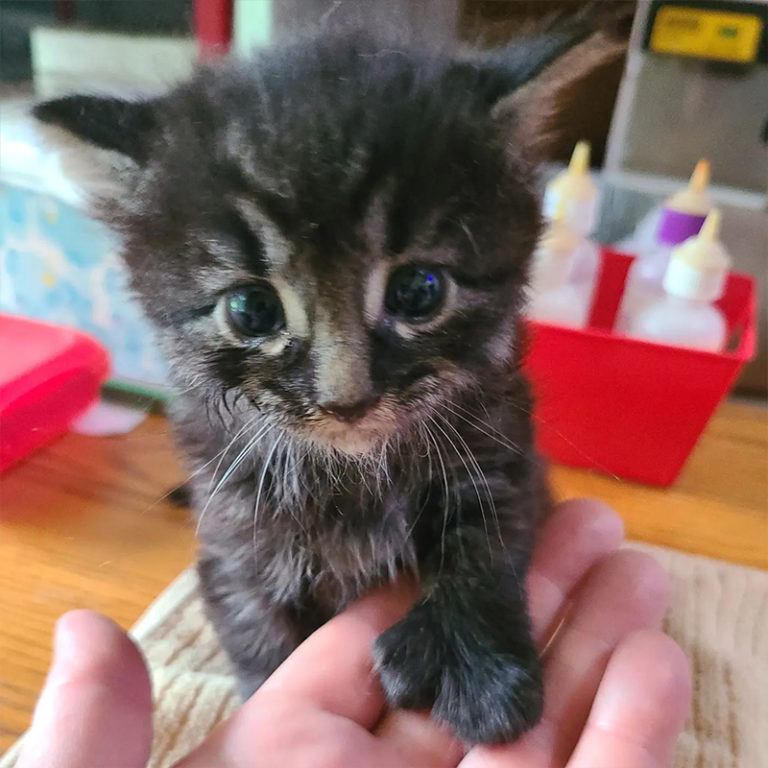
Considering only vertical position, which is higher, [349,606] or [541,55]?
[541,55]

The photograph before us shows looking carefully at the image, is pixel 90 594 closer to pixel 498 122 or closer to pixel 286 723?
pixel 286 723

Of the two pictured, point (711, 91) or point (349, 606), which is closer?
point (349, 606)

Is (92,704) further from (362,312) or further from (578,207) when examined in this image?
(578,207)

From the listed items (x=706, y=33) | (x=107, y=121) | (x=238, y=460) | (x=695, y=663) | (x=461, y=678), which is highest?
(x=706, y=33)

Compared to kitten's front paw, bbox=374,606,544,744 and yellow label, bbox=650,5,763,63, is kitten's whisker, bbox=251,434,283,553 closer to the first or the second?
kitten's front paw, bbox=374,606,544,744

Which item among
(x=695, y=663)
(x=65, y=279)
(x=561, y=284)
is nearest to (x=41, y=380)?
(x=65, y=279)

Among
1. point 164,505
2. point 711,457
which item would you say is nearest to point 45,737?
point 164,505
